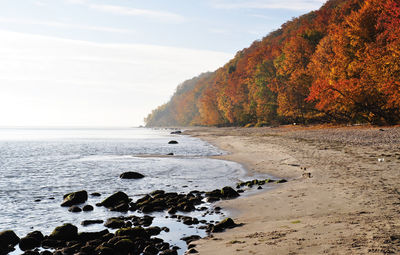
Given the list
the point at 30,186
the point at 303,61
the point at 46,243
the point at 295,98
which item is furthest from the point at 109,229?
the point at 303,61

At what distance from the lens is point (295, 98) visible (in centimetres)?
5569

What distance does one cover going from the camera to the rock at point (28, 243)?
8438mm

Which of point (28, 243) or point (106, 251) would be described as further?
point (28, 243)

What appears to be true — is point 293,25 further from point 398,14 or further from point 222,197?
point 222,197

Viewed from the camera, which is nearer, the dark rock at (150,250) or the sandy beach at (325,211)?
the sandy beach at (325,211)

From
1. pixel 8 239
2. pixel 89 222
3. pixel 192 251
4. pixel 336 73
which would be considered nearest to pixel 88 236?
pixel 89 222

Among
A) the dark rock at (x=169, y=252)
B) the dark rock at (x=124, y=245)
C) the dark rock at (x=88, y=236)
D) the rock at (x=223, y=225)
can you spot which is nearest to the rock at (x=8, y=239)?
the dark rock at (x=88, y=236)

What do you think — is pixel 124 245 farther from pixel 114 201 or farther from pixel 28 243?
pixel 114 201

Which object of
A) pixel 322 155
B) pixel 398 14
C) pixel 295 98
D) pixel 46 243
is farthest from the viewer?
pixel 295 98

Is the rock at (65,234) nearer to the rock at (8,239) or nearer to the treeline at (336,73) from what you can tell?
the rock at (8,239)

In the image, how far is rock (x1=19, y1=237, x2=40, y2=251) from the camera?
8438 millimetres

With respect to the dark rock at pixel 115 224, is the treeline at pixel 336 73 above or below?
above

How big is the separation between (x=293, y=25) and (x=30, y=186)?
3458 inches

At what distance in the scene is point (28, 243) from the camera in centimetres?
852
